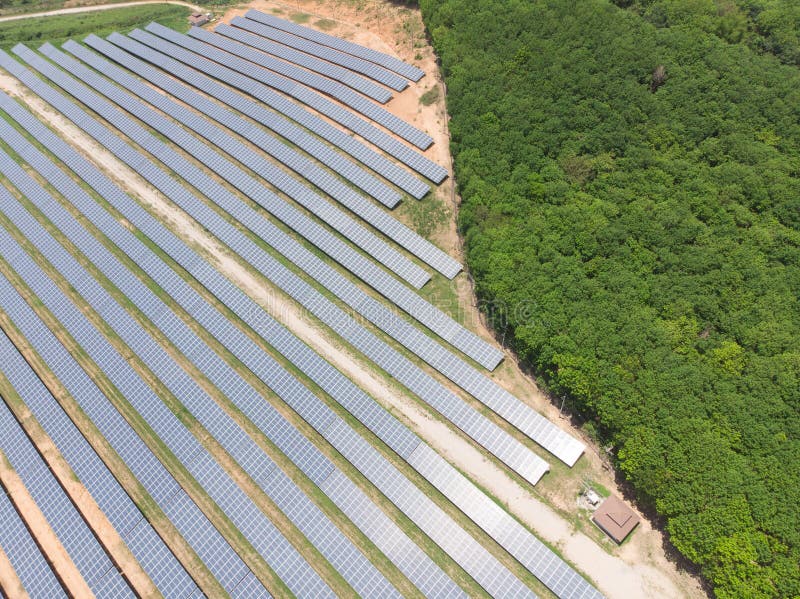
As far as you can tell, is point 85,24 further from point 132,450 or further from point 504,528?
point 504,528

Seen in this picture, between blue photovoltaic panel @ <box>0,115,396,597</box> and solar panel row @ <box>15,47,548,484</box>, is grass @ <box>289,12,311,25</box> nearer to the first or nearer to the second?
solar panel row @ <box>15,47,548,484</box>

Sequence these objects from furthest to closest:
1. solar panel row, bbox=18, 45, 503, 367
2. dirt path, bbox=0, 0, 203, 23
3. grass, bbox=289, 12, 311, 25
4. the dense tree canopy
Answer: dirt path, bbox=0, 0, 203, 23 → grass, bbox=289, 12, 311, 25 → the dense tree canopy → solar panel row, bbox=18, 45, 503, 367

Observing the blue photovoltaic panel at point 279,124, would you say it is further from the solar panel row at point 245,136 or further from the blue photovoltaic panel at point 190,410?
the blue photovoltaic panel at point 190,410

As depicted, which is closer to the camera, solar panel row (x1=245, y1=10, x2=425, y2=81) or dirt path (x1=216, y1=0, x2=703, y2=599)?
dirt path (x1=216, y1=0, x2=703, y2=599)

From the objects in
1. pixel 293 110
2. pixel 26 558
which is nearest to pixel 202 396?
pixel 26 558

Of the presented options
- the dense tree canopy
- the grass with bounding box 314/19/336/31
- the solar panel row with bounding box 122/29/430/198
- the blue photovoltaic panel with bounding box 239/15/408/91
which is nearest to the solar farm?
the solar panel row with bounding box 122/29/430/198

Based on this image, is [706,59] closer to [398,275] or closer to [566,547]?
[398,275]
